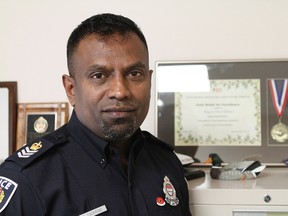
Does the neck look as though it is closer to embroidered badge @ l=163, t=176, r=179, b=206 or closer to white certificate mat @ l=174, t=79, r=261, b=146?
embroidered badge @ l=163, t=176, r=179, b=206

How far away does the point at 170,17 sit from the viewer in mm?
1390

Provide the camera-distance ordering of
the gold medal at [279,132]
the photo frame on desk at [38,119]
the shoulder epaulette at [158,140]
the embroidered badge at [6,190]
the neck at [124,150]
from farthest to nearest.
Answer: the photo frame on desk at [38,119] → the gold medal at [279,132] → the shoulder epaulette at [158,140] → the neck at [124,150] → the embroidered badge at [6,190]

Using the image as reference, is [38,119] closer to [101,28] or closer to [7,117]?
[7,117]

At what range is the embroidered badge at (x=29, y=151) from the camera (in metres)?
0.79

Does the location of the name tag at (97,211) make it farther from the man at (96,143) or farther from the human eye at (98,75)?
the human eye at (98,75)

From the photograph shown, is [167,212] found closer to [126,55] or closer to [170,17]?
[126,55]

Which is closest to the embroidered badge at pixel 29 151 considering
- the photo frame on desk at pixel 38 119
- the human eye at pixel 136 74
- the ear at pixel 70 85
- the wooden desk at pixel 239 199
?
the ear at pixel 70 85

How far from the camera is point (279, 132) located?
4.26ft

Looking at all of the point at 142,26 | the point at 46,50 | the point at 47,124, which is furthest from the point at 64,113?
the point at 142,26

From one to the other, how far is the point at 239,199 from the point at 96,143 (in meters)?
0.42

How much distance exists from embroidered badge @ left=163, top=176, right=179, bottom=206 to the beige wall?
1.43 feet

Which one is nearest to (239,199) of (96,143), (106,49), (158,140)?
Answer: (158,140)

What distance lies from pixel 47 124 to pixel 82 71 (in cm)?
67

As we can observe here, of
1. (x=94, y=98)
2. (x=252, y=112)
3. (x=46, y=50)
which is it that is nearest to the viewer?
(x=94, y=98)
